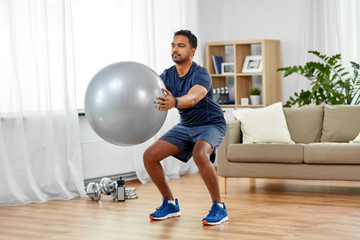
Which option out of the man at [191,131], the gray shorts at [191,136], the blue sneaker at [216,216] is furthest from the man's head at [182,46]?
the blue sneaker at [216,216]

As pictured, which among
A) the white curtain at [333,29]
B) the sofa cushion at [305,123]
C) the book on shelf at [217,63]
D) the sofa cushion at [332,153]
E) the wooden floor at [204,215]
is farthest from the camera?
the book on shelf at [217,63]

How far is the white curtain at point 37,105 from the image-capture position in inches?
183

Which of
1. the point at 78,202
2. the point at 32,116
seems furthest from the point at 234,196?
the point at 32,116

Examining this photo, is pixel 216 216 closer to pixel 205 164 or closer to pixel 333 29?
pixel 205 164

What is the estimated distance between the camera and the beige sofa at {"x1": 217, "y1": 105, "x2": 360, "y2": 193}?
15.1ft

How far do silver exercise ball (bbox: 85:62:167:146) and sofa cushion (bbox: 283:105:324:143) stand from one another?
93.2 inches

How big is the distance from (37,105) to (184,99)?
1.81m

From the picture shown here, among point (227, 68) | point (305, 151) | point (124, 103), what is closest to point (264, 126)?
point (305, 151)

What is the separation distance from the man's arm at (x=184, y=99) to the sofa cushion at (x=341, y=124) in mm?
1871

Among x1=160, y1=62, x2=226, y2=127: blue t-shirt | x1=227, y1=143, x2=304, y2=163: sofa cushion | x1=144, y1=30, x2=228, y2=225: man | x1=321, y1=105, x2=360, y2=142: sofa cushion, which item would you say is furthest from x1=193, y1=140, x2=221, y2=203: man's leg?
x1=321, y1=105, x2=360, y2=142: sofa cushion

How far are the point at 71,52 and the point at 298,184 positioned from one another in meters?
2.29

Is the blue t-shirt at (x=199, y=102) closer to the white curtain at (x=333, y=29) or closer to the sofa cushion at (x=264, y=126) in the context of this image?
the sofa cushion at (x=264, y=126)

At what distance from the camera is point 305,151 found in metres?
4.70

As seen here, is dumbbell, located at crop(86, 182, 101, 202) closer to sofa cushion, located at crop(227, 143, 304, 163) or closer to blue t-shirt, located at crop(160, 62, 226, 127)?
sofa cushion, located at crop(227, 143, 304, 163)
